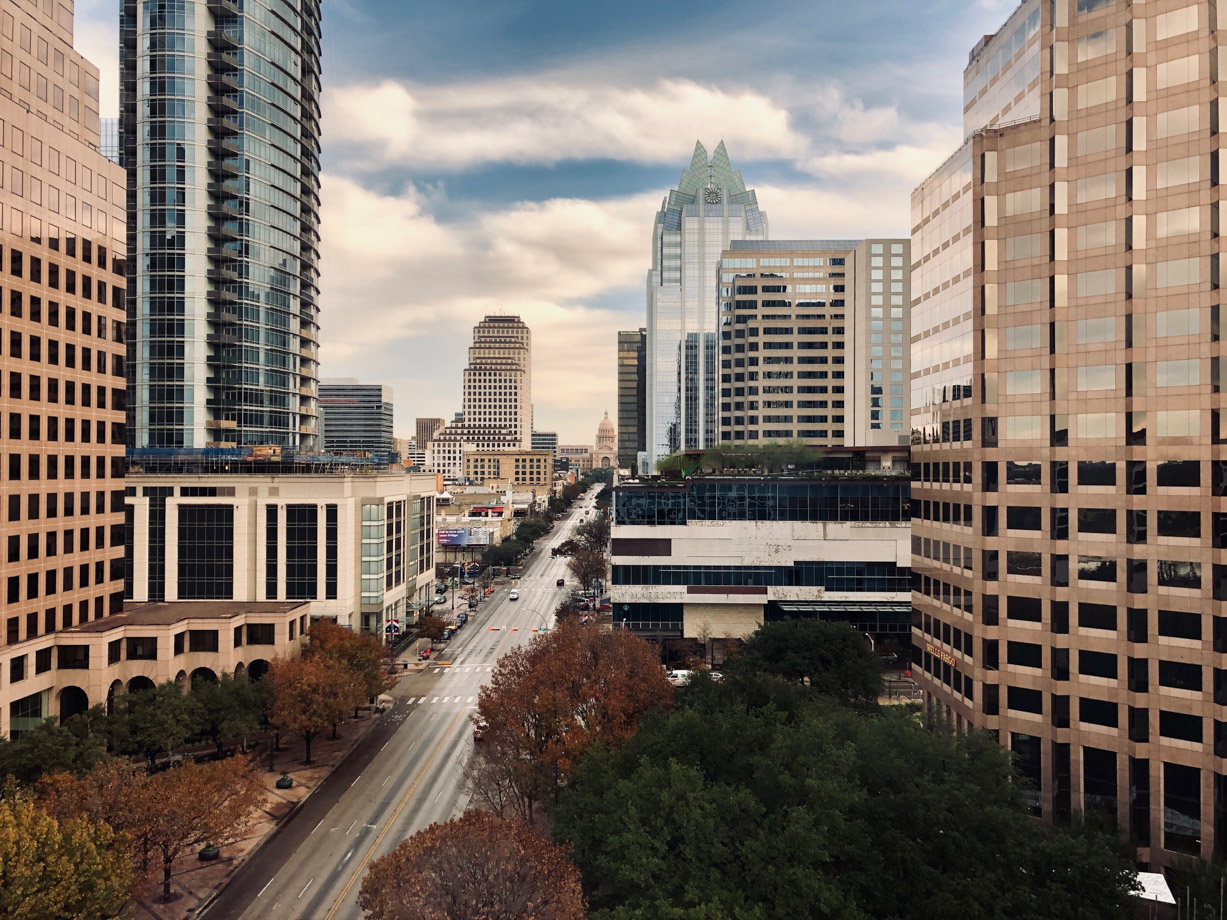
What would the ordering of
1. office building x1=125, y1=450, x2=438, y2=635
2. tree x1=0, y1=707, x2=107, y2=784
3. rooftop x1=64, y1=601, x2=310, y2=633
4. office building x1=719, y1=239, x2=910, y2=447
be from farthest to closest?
office building x1=719, y1=239, x2=910, y2=447
office building x1=125, y1=450, x2=438, y2=635
rooftop x1=64, y1=601, x2=310, y2=633
tree x1=0, y1=707, x2=107, y2=784

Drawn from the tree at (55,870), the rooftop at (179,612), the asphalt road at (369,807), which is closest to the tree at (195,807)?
the asphalt road at (369,807)

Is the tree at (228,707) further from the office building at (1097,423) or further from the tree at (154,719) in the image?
the office building at (1097,423)

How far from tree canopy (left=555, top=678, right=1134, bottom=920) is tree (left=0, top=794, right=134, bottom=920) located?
19.3 meters

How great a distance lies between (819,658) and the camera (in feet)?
201

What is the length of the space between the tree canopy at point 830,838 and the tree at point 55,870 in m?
19.3

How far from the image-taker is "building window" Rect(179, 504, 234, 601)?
8400cm

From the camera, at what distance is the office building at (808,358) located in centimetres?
14575

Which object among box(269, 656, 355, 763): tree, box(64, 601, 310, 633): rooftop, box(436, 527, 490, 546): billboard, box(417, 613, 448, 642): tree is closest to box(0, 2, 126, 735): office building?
box(64, 601, 310, 633): rooftop

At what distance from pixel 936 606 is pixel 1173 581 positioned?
16106 millimetres

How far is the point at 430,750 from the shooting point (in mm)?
63125

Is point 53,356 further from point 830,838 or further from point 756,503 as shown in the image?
point 756,503

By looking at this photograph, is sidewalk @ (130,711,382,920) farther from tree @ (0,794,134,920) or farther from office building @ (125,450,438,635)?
office building @ (125,450,438,635)

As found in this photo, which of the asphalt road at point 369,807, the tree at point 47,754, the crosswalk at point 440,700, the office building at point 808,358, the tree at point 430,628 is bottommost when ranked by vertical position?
the crosswalk at point 440,700

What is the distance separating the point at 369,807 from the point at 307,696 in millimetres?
10911
